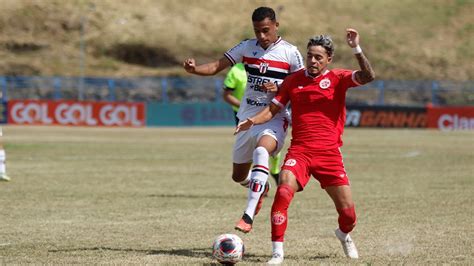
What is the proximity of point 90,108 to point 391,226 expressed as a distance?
38.2 m

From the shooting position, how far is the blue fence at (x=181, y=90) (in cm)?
5781

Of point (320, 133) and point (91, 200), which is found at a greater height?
point (320, 133)

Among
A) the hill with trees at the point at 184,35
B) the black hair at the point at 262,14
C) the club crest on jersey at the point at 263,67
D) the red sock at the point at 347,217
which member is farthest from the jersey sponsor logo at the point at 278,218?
the hill with trees at the point at 184,35

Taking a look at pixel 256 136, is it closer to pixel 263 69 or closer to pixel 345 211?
pixel 263 69

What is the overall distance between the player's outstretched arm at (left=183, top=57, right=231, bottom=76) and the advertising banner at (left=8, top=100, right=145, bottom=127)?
127ft

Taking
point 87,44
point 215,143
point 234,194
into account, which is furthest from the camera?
point 87,44

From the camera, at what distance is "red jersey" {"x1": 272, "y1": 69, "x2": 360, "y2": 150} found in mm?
9186

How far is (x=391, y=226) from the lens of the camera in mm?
12070

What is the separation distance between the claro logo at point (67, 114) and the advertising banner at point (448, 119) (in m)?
15.1

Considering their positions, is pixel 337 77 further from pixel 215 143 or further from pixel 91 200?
pixel 215 143

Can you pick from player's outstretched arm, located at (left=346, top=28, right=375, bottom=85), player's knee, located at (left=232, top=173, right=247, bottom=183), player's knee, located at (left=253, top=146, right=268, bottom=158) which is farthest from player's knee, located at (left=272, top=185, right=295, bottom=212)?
player's knee, located at (left=232, top=173, right=247, bottom=183)

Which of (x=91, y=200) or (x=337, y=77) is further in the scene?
(x=91, y=200)

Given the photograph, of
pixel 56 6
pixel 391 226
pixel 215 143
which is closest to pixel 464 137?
pixel 215 143

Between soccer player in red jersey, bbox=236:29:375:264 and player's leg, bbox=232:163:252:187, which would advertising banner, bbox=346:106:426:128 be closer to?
player's leg, bbox=232:163:252:187
